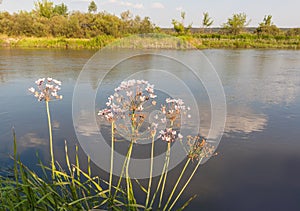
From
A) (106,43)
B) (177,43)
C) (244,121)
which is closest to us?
(244,121)

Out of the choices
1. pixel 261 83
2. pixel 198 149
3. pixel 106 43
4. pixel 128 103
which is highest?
pixel 106 43

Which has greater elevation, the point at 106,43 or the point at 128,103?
the point at 106,43

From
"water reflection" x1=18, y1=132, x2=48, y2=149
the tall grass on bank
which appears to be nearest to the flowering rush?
"water reflection" x1=18, y1=132, x2=48, y2=149

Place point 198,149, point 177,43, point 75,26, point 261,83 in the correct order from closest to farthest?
point 198,149, point 261,83, point 177,43, point 75,26

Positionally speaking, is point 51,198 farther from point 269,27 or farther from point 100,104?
point 269,27

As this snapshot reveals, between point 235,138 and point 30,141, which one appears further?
point 235,138

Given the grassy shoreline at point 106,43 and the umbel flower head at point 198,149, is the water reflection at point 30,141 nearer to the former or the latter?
the umbel flower head at point 198,149

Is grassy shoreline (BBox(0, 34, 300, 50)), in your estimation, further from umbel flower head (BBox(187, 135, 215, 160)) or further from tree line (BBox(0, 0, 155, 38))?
umbel flower head (BBox(187, 135, 215, 160))

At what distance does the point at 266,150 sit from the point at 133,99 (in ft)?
9.38

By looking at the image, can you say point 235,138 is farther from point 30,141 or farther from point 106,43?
point 106,43

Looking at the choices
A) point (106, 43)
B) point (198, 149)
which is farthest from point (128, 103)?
point (106, 43)

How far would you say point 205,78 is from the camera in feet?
26.2

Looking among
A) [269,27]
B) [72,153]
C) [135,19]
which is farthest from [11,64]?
[269,27]

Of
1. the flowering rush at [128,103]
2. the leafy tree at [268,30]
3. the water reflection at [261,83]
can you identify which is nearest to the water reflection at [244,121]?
the water reflection at [261,83]
